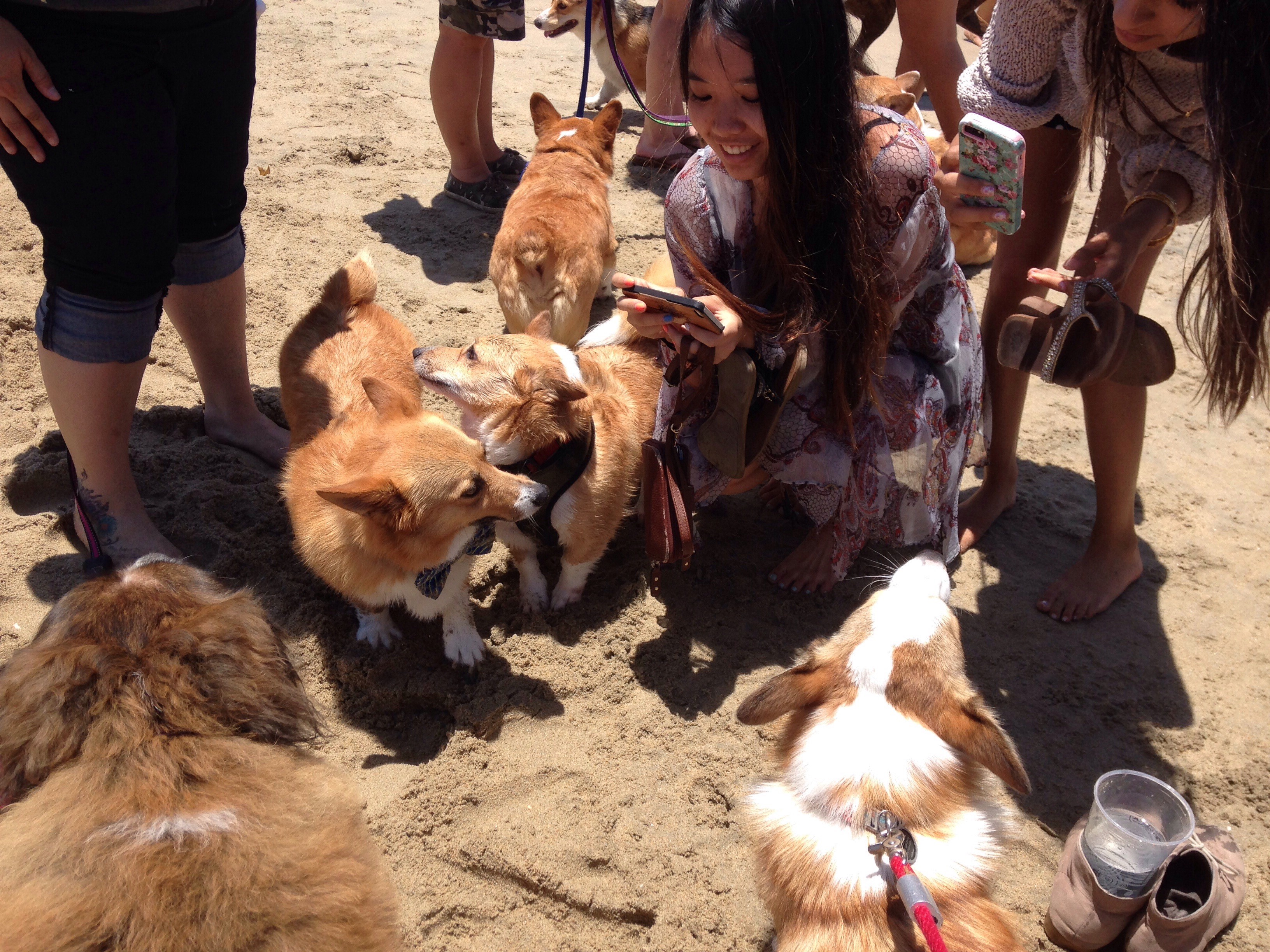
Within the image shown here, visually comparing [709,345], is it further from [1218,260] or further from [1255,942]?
[1255,942]

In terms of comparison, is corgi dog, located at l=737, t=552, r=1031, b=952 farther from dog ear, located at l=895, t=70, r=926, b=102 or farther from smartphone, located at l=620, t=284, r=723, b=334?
dog ear, located at l=895, t=70, r=926, b=102

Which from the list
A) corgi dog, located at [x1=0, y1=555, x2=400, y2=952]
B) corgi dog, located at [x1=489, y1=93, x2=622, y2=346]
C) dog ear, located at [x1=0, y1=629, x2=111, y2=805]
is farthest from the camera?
corgi dog, located at [x1=489, y1=93, x2=622, y2=346]

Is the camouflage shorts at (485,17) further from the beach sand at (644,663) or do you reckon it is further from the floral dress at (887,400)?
the floral dress at (887,400)

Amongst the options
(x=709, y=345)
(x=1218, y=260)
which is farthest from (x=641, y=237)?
(x=1218, y=260)

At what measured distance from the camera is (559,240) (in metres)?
4.05

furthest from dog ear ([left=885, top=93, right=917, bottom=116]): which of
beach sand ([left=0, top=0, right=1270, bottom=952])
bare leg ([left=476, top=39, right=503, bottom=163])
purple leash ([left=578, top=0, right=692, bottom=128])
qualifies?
bare leg ([left=476, top=39, right=503, bottom=163])

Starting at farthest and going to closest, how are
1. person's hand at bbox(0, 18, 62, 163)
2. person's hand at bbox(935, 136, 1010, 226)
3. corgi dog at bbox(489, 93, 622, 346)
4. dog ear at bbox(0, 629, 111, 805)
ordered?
corgi dog at bbox(489, 93, 622, 346)
person's hand at bbox(935, 136, 1010, 226)
person's hand at bbox(0, 18, 62, 163)
dog ear at bbox(0, 629, 111, 805)

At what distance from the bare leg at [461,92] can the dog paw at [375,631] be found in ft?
11.1

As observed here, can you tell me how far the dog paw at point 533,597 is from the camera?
3090 millimetres

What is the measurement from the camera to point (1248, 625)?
3105 mm

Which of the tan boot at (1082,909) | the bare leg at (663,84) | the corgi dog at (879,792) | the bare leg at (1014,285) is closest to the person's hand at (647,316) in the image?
the corgi dog at (879,792)

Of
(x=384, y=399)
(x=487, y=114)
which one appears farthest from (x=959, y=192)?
(x=487, y=114)

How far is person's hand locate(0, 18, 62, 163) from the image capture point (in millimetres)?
2006

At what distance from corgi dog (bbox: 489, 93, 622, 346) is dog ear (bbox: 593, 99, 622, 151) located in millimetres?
68
